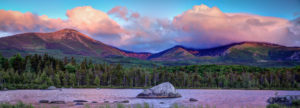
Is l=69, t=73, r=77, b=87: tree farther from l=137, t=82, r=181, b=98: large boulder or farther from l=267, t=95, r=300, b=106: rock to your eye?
l=267, t=95, r=300, b=106: rock

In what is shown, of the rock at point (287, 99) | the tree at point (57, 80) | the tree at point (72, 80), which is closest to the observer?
the rock at point (287, 99)

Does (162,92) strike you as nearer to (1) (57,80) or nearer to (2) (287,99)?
(2) (287,99)

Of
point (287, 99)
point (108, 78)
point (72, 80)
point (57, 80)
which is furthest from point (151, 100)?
point (108, 78)

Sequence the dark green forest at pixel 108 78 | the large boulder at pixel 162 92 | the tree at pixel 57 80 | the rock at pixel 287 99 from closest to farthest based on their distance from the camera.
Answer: the rock at pixel 287 99 < the large boulder at pixel 162 92 < the tree at pixel 57 80 < the dark green forest at pixel 108 78

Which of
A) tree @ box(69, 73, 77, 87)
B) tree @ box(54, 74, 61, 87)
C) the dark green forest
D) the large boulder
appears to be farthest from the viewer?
tree @ box(69, 73, 77, 87)

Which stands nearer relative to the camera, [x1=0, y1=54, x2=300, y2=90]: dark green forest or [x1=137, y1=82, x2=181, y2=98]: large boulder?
[x1=137, y1=82, x2=181, y2=98]: large boulder

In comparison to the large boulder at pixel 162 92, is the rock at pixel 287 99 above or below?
above

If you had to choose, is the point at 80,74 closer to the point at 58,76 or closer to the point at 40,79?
the point at 58,76

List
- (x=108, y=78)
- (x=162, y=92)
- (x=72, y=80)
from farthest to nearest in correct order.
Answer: (x=108, y=78) → (x=72, y=80) → (x=162, y=92)

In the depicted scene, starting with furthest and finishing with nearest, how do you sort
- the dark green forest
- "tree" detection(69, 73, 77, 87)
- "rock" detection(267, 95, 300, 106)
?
1. "tree" detection(69, 73, 77, 87)
2. the dark green forest
3. "rock" detection(267, 95, 300, 106)

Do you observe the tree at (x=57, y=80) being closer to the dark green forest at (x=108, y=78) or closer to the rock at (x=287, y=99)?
the dark green forest at (x=108, y=78)

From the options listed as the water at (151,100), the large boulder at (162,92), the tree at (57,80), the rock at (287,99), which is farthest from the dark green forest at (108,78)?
the rock at (287,99)

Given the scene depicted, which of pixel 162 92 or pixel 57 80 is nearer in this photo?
pixel 162 92

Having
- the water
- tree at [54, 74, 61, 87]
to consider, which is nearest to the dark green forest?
tree at [54, 74, 61, 87]
